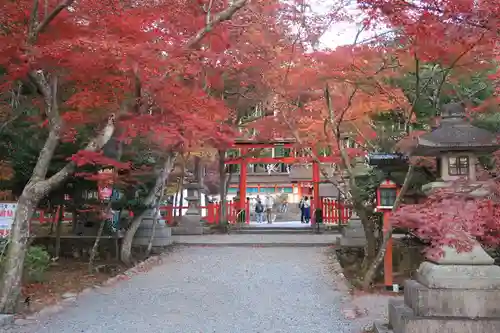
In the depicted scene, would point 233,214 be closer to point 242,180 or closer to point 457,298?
point 242,180

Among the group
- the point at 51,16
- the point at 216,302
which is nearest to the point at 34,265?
the point at 216,302

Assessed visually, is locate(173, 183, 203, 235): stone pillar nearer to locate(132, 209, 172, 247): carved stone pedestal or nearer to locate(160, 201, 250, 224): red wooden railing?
locate(160, 201, 250, 224): red wooden railing

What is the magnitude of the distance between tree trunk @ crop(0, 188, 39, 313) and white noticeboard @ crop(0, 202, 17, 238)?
1.38 feet

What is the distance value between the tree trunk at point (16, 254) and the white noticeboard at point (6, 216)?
42cm

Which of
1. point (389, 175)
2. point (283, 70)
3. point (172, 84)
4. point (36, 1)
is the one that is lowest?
point (389, 175)

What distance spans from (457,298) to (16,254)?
619 centimetres

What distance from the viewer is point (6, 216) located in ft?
25.4

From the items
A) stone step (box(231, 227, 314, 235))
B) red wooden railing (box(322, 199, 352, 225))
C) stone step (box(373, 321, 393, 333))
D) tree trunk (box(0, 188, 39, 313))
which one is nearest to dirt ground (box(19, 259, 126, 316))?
tree trunk (box(0, 188, 39, 313))

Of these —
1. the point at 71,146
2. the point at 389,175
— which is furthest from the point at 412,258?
the point at 71,146

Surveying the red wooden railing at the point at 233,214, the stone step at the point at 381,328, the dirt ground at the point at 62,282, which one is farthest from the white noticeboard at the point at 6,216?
the red wooden railing at the point at 233,214

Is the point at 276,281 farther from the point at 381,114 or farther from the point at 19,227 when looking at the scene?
the point at 381,114

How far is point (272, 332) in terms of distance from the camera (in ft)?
22.0

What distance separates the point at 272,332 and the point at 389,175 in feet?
19.6

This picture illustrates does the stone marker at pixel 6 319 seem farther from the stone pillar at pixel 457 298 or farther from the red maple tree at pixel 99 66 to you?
the stone pillar at pixel 457 298
